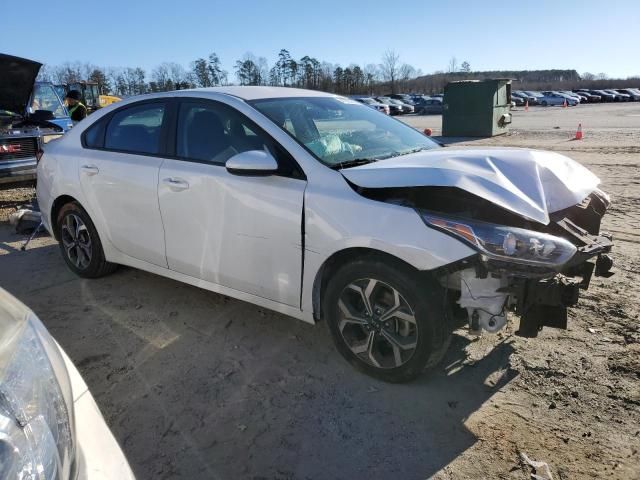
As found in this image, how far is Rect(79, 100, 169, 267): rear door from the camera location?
3.99 meters

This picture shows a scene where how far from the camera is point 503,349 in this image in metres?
3.50

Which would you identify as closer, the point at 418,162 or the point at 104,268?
the point at 418,162

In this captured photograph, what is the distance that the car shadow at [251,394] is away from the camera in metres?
2.54

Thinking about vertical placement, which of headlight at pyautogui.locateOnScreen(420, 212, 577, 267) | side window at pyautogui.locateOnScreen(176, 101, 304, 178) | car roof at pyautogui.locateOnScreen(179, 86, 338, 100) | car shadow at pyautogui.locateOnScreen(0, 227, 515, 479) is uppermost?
car roof at pyautogui.locateOnScreen(179, 86, 338, 100)

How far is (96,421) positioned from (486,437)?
196 centimetres

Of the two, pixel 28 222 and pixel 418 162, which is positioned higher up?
pixel 418 162

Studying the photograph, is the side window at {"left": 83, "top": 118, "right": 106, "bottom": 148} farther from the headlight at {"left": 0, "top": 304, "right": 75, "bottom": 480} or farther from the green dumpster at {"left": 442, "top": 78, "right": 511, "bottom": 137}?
the green dumpster at {"left": 442, "top": 78, "right": 511, "bottom": 137}

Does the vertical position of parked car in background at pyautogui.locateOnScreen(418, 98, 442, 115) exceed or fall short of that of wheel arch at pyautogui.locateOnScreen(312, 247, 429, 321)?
it exceeds it

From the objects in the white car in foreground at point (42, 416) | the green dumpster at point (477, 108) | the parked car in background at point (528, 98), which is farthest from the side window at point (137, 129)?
the parked car in background at point (528, 98)

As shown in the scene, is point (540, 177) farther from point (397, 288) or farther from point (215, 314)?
point (215, 314)

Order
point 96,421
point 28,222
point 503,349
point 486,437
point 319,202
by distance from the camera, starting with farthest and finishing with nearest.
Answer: point 28,222 < point 503,349 < point 319,202 < point 486,437 < point 96,421

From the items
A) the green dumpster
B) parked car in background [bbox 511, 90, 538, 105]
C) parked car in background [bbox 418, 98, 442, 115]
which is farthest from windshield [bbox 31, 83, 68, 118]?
parked car in background [bbox 511, 90, 538, 105]

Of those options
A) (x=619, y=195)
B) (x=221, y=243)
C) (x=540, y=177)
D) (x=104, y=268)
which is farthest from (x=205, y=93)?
(x=619, y=195)

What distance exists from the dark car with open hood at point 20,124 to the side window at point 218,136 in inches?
220
